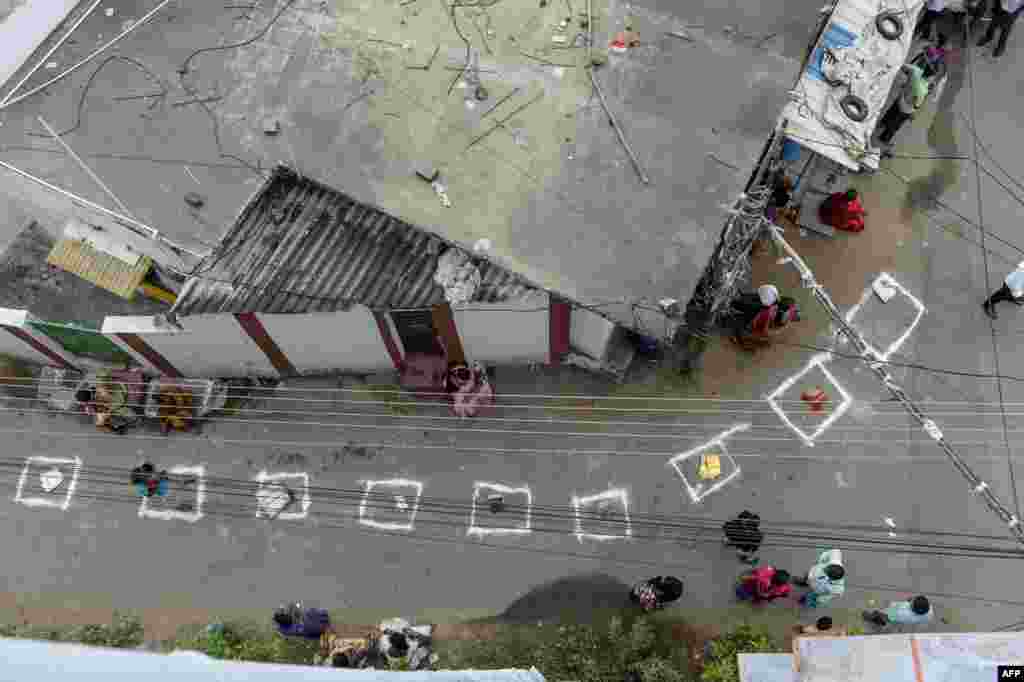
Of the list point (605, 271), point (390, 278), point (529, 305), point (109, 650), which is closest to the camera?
point (109, 650)

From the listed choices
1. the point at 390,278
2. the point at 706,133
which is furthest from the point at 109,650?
the point at 706,133

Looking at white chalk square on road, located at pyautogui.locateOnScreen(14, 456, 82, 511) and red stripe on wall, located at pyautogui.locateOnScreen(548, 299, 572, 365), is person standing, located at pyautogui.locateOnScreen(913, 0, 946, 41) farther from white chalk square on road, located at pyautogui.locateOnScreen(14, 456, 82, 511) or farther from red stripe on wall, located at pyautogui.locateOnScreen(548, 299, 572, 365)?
white chalk square on road, located at pyautogui.locateOnScreen(14, 456, 82, 511)

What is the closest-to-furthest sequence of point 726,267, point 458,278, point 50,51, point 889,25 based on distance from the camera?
point 458,278, point 50,51, point 726,267, point 889,25

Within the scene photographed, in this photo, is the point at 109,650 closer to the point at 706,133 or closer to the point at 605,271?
the point at 605,271

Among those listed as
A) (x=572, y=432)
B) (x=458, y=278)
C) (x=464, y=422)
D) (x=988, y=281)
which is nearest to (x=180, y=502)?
(x=464, y=422)

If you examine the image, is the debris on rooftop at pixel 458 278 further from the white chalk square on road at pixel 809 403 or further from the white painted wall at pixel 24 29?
the white painted wall at pixel 24 29

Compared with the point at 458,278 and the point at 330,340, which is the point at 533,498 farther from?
the point at 458,278

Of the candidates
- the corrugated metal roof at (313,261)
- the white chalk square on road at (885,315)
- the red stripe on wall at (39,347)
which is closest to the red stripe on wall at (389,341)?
the corrugated metal roof at (313,261)
